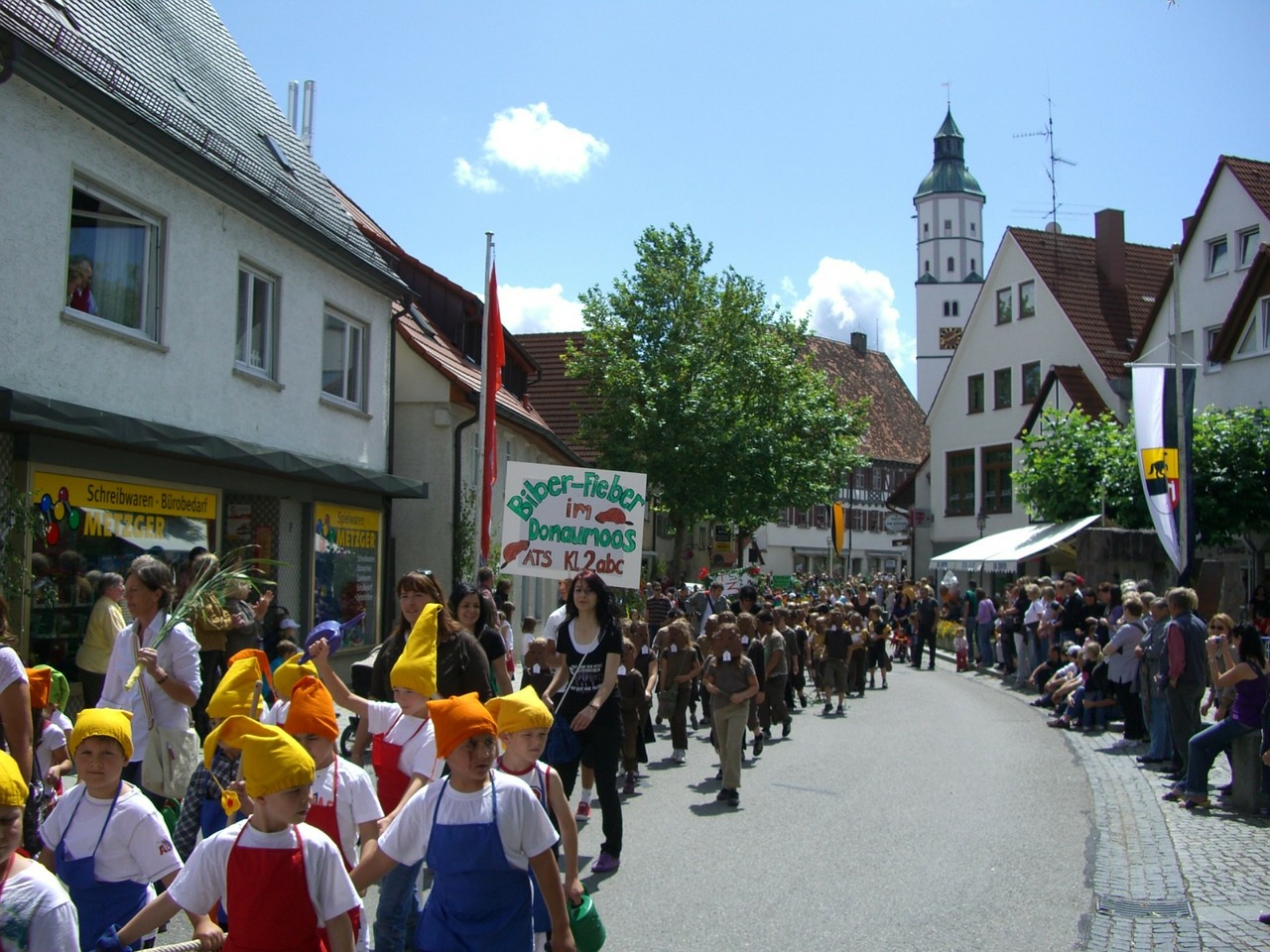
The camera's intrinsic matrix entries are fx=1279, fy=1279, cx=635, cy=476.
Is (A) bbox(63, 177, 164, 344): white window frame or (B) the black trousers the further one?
(A) bbox(63, 177, 164, 344): white window frame

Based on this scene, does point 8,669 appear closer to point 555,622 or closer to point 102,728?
point 102,728

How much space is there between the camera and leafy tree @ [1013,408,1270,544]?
87.1ft

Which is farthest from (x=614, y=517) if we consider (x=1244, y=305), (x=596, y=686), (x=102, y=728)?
(x=1244, y=305)

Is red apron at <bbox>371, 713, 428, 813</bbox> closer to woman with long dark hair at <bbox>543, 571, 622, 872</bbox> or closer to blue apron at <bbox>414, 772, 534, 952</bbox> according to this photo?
blue apron at <bbox>414, 772, 534, 952</bbox>

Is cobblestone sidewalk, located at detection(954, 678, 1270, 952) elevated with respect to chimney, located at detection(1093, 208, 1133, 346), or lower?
lower

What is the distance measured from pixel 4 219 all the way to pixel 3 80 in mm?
1144

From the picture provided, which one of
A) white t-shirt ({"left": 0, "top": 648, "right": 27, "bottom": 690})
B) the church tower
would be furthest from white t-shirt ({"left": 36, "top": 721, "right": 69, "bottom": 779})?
the church tower

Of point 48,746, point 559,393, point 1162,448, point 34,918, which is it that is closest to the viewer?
point 34,918

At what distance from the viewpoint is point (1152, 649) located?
40.8 feet

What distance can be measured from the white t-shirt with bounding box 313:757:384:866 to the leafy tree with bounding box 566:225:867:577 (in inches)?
1355

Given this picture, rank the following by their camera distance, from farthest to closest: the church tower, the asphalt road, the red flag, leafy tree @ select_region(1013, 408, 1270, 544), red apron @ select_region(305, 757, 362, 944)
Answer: the church tower
leafy tree @ select_region(1013, 408, 1270, 544)
the red flag
the asphalt road
red apron @ select_region(305, 757, 362, 944)

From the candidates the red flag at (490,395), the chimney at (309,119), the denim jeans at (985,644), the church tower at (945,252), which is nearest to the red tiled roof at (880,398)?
the church tower at (945,252)

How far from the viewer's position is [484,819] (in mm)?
3967

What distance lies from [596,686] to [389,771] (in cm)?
238
